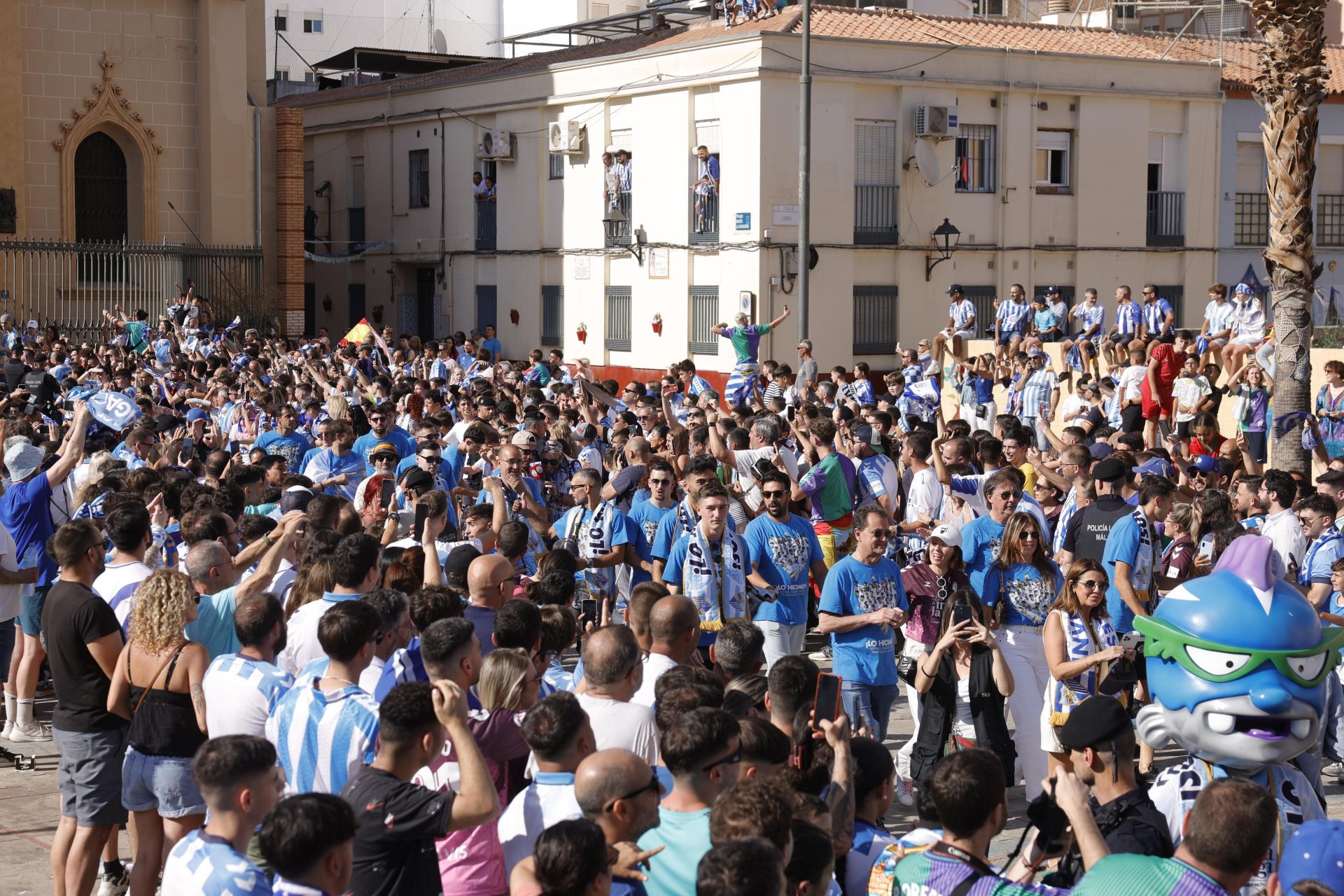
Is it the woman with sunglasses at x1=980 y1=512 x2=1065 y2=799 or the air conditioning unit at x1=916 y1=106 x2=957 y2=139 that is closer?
the woman with sunglasses at x1=980 y1=512 x2=1065 y2=799

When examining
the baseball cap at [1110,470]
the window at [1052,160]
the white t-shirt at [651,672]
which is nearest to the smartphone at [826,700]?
the white t-shirt at [651,672]

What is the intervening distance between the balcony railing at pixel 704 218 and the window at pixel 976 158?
460 centimetres

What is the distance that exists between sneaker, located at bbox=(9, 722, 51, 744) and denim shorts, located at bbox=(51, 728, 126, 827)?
2.92 meters

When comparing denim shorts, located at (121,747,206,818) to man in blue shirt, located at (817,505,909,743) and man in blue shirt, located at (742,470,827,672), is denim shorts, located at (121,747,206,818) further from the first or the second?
man in blue shirt, located at (742,470,827,672)

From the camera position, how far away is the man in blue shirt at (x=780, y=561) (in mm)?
8867

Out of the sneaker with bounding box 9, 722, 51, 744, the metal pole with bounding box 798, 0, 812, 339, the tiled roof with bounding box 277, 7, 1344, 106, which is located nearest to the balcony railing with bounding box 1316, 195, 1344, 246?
the tiled roof with bounding box 277, 7, 1344, 106

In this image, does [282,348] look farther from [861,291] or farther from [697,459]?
[697,459]

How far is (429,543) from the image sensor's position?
8.18 metres

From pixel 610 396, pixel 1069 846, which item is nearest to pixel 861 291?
pixel 610 396

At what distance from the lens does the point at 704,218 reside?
27.9 m

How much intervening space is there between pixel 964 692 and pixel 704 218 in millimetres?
20405

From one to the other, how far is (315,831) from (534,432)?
8207 mm

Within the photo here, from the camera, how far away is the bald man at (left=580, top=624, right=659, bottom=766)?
5.60 m

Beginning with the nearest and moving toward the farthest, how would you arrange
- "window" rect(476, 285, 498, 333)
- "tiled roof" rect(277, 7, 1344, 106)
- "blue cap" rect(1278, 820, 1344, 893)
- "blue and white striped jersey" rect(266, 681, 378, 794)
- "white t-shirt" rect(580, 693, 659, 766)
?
1. "blue cap" rect(1278, 820, 1344, 893)
2. "blue and white striped jersey" rect(266, 681, 378, 794)
3. "white t-shirt" rect(580, 693, 659, 766)
4. "tiled roof" rect(277, 7, 1344, 106)
5. "window" rect(476, 285, 498, 333)
